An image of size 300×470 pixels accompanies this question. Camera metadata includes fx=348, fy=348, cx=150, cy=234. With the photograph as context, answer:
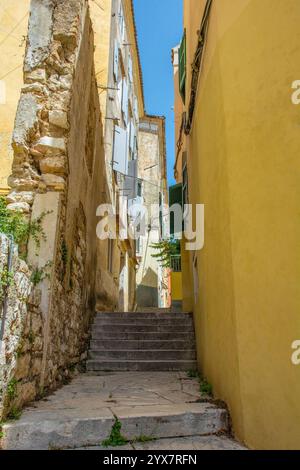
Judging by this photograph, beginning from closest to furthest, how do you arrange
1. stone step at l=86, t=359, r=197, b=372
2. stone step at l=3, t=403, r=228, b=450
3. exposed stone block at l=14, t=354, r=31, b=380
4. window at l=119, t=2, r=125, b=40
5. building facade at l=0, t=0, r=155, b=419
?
stone step at l=3, t=403, r=228, b=450
exposed stone block at l=14, t=354, r=31, b=380
building facade at l=0, t=0, r=155, b=419
stone step at l=86, t=359, r=197, b=372
window at l=119, t=2, r=125, b=40

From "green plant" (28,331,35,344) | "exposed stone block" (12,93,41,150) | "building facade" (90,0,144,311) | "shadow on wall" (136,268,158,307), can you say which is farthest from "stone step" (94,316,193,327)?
"shadow on wall" (136,268,158,307)

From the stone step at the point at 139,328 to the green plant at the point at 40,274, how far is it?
3.20m

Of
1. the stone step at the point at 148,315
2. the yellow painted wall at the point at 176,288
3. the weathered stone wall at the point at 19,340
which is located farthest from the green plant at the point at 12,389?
the yellow painted wall at the point at 176,288

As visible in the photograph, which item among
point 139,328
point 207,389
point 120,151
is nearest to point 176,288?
point 120,151

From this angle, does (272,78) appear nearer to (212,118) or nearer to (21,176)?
(212,118)

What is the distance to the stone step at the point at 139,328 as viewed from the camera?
6523 millimetres

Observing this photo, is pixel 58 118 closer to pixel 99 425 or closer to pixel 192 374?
pixel 99 425

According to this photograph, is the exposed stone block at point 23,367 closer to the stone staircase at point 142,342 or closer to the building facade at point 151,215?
the stone staircase at point 142,342

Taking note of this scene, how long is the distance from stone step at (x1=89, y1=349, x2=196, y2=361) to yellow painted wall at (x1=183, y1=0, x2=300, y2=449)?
2.31m

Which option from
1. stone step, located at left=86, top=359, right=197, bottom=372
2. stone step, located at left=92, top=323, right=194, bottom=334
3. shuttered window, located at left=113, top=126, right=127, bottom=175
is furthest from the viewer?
shuttered window, located at left=113, top=126, right=127, bottom=175

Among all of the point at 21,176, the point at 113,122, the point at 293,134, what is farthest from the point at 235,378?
the point at 113,122

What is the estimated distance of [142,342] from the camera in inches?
241

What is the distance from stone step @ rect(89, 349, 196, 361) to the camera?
19.1 ft

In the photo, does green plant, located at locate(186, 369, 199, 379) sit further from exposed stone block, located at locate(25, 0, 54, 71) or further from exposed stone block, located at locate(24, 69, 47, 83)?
exposed stone block, located at locate(25, 0, 54, 71)
